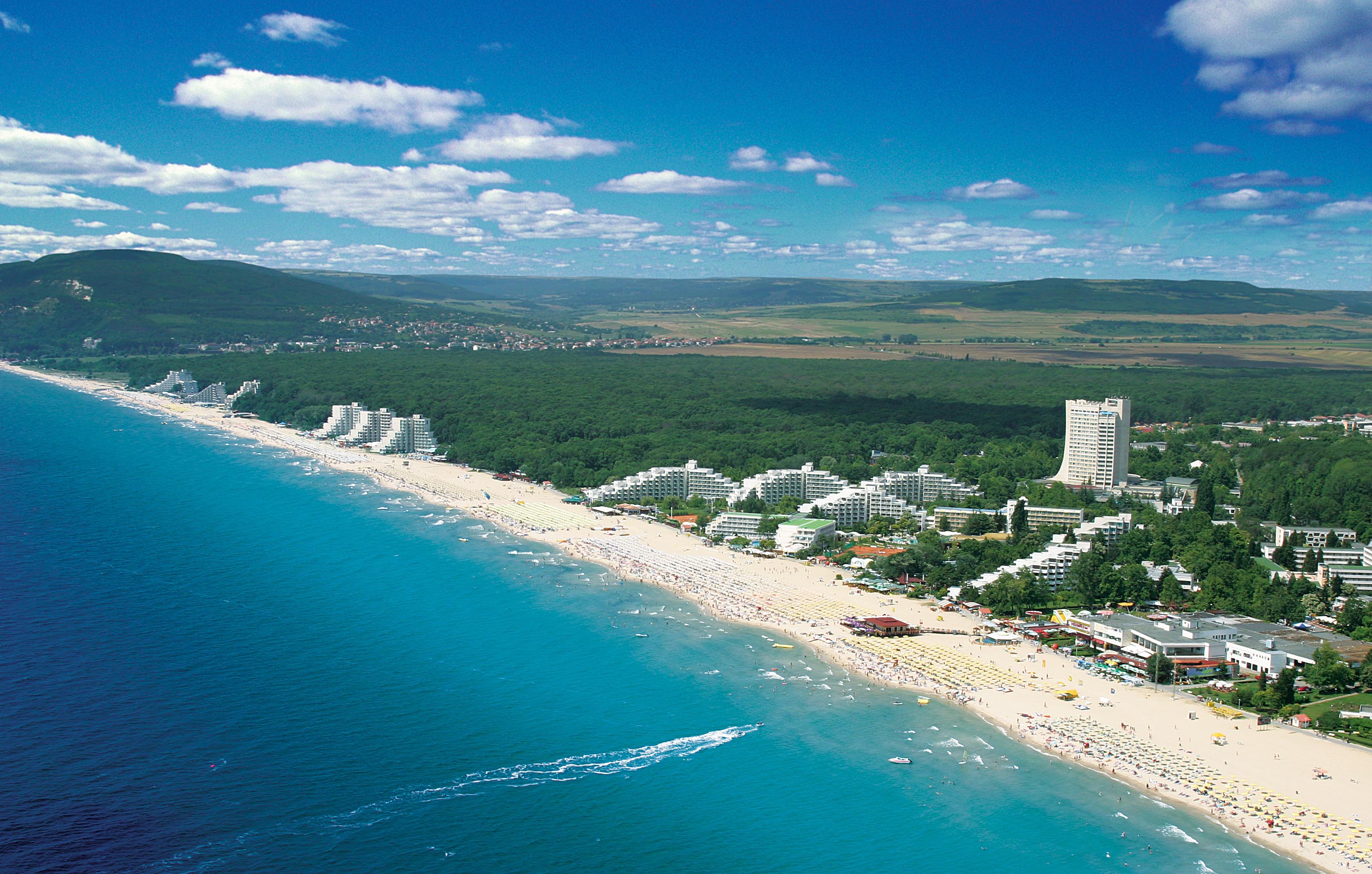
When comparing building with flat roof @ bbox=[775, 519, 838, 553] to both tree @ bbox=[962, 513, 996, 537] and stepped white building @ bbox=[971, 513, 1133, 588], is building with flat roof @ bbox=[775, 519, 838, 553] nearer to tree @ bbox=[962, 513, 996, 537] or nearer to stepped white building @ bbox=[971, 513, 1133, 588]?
tree @ bbox=[962, 513, 996, 537]

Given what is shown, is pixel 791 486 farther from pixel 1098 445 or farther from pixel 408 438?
pixel 408 438

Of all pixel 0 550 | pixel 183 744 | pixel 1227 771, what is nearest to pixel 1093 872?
pixel 1227 771

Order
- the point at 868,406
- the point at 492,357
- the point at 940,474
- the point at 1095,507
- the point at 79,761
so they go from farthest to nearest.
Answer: the point at 492,357, the point at 868,406, the point at 940,474, the point at 1095,507, the point at 79,761

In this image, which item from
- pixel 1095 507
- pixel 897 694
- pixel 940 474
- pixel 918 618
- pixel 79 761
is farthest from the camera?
pixel 940 474

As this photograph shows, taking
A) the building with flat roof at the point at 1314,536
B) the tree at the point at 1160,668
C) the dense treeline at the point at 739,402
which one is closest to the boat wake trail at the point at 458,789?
the tree at the point at 1160,668

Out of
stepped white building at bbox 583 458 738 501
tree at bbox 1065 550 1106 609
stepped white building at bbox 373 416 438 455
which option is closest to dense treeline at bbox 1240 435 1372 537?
tree at bbox 1065 550 1106 609

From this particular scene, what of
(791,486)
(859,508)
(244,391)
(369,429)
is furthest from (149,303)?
(859,508)

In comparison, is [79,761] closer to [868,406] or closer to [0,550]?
[0,550]

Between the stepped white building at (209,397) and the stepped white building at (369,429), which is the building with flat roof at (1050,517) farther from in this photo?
the stepped white building at (209,397)
